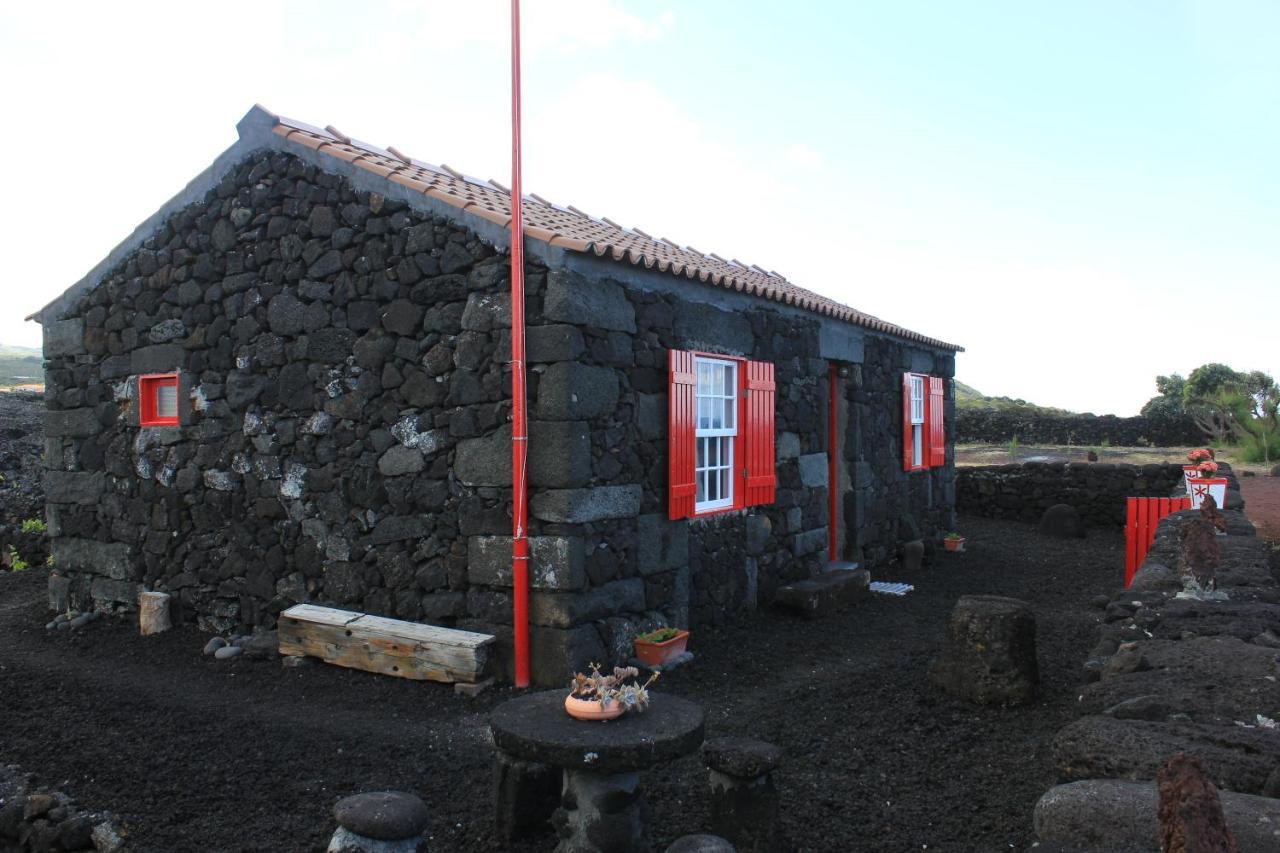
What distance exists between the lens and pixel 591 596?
6355 mm

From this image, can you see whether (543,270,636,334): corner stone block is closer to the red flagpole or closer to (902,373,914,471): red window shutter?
the red flagpole

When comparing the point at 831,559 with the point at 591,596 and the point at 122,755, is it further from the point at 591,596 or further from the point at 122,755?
the point at 122,755

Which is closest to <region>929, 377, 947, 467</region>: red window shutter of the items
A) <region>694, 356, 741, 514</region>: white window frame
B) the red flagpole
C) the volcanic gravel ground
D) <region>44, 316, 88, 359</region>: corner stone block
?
the volcanic gravel ground

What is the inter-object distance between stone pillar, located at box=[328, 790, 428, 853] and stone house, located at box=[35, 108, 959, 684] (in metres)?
2.52

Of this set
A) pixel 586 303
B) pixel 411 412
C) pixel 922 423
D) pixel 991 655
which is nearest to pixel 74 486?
pixel 411 412

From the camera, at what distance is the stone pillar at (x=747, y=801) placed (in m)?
3.79

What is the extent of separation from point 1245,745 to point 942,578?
26.9 ft

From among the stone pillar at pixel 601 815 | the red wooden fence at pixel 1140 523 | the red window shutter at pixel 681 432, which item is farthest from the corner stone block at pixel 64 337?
the red wooden fence at pixel 1140 523

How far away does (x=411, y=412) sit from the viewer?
6.81 m

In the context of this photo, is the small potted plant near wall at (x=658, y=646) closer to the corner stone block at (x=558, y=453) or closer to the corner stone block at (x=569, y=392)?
the corner stone block at (x=558, y=453)

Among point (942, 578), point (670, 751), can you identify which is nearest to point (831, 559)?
point (942, 578)

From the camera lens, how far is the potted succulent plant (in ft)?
13.0

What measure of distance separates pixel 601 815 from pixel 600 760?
0.28 metres

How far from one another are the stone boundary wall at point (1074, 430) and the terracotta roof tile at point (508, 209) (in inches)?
799
